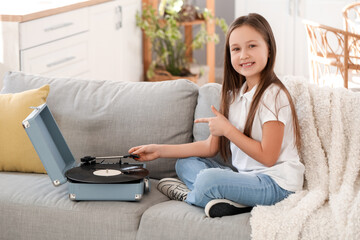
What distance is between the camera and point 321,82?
3684 millimetres

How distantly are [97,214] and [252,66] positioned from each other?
0.73 m

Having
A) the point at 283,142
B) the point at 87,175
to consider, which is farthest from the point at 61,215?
the point at 283,142

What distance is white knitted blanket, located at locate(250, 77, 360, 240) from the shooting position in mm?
1713

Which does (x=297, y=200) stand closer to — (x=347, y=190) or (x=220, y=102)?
(x=347, y=190)

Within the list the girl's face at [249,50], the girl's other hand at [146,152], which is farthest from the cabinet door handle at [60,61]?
the girl's face at [249,50]

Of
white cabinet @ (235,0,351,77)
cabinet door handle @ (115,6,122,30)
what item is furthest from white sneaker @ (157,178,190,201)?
white cabinet @ (235,0,351,77)

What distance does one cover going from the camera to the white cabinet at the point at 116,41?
13.4ft

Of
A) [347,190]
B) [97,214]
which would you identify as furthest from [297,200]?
[97,214]

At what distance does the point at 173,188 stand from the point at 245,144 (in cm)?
33

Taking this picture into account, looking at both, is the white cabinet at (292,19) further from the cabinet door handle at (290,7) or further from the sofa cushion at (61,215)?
the sofa cushion at (61,215)

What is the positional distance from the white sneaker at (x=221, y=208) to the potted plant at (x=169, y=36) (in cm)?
309

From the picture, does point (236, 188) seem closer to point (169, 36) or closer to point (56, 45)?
point (56, 45)

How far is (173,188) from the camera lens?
210 cm

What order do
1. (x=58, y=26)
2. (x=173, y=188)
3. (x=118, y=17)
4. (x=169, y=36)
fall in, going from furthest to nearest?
(x=169, y=36)
(x=118, y=17)
(x=58, y=26)
(x=173, y=188)
